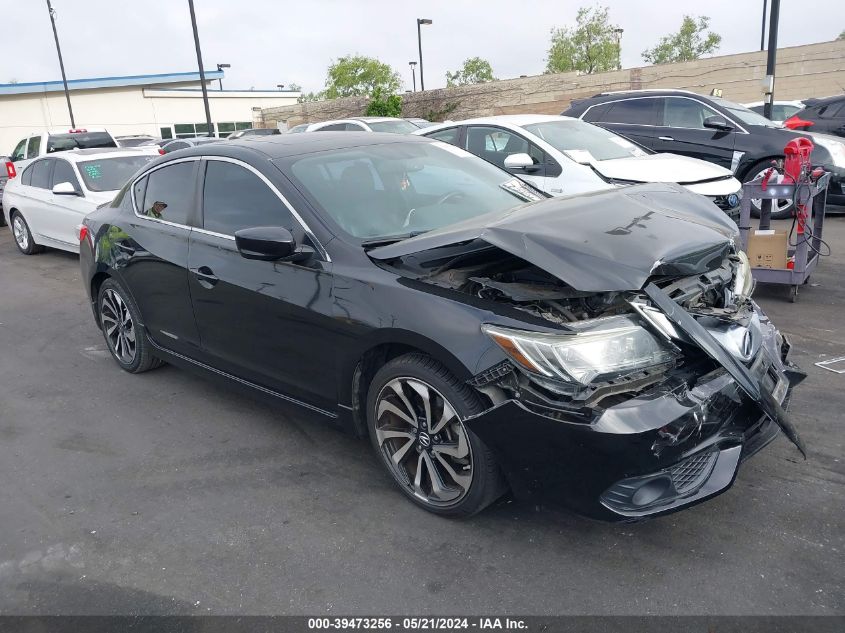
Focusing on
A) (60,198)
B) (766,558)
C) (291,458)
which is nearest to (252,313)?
(291,458)

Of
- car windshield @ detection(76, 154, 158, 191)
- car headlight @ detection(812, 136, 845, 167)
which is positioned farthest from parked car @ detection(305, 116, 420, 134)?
car headlight @ detection(812, 136, 845, 167)

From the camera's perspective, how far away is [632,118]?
11273mm

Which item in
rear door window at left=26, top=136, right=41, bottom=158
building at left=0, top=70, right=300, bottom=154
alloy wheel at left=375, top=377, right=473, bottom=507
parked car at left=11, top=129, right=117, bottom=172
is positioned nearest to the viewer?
alloy wheel at left=375, top=377, right=473, bottom=507

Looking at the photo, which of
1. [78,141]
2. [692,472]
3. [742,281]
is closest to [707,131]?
[742,281]

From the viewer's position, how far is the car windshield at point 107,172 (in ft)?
31.7

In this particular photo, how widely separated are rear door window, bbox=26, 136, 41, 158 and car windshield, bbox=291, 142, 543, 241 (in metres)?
15.5

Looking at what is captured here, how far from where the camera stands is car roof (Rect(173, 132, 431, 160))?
420cm

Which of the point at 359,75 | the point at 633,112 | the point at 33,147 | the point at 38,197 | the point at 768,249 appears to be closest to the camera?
the point at 768,249

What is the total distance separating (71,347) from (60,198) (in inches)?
177

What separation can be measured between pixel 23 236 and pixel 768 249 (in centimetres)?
1067

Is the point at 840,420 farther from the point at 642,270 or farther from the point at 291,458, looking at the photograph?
the point at 291,458

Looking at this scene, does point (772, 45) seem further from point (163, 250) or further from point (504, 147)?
point (163, 250)

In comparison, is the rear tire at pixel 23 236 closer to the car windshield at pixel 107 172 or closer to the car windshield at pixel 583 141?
the car windshield at pixel 107 172

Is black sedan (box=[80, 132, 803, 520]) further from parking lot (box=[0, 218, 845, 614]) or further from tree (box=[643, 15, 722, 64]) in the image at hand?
tree (box=[643, 15, 722, 64])
